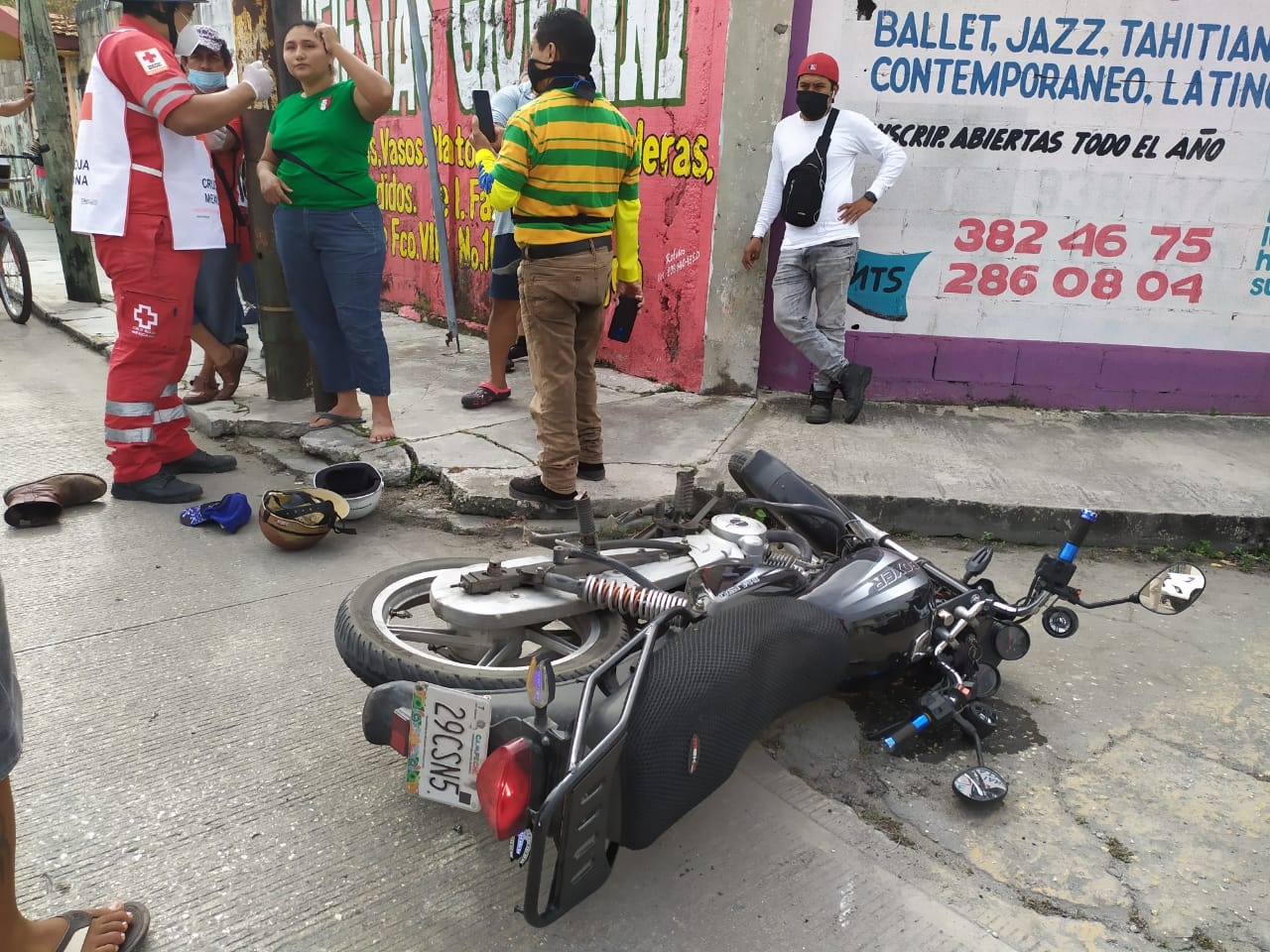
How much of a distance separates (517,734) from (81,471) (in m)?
3.80

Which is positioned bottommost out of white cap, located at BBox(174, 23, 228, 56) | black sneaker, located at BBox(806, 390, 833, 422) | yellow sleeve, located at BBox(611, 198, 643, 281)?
black sneaker, located at BBox(806, 390, 833, 422)

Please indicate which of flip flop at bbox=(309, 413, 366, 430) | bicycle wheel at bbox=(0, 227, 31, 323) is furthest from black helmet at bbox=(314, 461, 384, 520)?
bicycle wheel at bbox=(0, 227, 31, 323)

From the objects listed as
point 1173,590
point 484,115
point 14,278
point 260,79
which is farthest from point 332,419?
point 14,278

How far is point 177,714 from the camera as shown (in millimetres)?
2570

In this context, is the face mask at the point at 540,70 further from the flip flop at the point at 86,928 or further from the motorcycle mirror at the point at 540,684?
the flip flop at the point at 86,928

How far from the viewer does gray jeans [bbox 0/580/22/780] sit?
153cm

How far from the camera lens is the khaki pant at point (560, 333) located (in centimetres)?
369

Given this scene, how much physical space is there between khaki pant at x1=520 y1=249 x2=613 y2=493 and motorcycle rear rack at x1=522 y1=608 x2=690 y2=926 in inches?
85.6

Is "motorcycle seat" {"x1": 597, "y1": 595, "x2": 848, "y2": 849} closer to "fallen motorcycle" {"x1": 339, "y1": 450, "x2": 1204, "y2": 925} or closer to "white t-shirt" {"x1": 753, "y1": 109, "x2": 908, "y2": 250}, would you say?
"fallen motorcycle" {"x1": 339, "y1": 450, "x2": 1204, "y2": 925}

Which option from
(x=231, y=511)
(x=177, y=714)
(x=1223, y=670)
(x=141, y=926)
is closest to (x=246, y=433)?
(x=231, y=511)

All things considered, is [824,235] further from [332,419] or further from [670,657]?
[670,657]

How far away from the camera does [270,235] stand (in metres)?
5.08

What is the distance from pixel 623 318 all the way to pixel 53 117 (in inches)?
290

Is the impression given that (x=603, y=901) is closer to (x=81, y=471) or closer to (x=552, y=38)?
(x=552, y=38)
